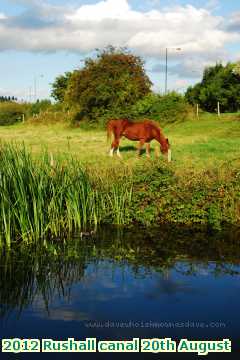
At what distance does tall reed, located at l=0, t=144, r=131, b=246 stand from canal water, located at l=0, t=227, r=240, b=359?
0.42 m

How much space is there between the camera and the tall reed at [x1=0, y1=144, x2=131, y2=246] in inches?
365

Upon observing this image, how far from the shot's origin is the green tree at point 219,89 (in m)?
43.6

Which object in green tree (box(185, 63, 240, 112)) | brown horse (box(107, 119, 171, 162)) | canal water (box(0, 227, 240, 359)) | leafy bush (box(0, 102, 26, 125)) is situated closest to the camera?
canal water (box(0, 227, 240, 359))

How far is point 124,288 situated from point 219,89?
3862cm

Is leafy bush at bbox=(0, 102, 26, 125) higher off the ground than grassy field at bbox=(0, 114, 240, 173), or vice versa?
leafy bush at bbox=(0, 102, 26, 125)

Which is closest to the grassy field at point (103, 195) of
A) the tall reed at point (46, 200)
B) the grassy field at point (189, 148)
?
the tall reed at point (46, 200)

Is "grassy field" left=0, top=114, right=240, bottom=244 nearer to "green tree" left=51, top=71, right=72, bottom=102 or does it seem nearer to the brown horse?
the brown horse

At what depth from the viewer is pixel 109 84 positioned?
40500mm

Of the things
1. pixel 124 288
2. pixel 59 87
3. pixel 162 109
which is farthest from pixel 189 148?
→ pixel 59 87

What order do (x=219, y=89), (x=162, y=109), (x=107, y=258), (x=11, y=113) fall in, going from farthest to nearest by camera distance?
1. (x=11, y=113)
2. (x=219, y=89)
3. (x=162, y=109)
4. (x=107, y=258)

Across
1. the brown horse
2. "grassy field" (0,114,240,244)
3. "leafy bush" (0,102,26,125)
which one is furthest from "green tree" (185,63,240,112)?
"grassy field" (0,114,240,244)

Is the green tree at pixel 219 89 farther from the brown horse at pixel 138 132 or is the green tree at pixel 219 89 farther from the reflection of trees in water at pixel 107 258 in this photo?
the reflection of trees in water at pixel 107 258

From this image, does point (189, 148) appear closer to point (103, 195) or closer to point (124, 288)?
point (103, 195)

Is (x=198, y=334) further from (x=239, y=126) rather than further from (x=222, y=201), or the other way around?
(x=239, y=126)
